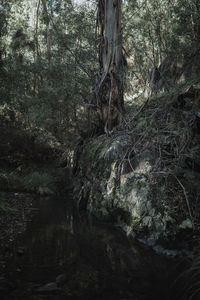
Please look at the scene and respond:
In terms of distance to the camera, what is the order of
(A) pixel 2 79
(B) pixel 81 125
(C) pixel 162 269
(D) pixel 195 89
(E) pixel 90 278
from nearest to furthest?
(E) pixel 90 278
(C) pixel 162 269
(D) pixel 195 89
(A) pixel 2 79
(B) pixel 81 125

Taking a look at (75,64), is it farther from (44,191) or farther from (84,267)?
(84,267)

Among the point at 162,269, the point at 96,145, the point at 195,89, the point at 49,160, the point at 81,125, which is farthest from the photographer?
the point at 81,125

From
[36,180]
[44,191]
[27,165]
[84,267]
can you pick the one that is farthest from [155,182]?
[27,165]

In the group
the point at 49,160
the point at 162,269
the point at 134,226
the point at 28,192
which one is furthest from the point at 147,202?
the point at 49,160

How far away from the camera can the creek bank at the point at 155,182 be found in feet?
11.7

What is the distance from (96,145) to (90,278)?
456 centimetres

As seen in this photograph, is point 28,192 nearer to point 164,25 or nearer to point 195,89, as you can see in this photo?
point 195,89

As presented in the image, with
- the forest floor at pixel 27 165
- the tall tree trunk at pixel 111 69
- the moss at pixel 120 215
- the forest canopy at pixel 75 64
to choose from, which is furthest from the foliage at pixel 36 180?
the moss at pixel 120 215

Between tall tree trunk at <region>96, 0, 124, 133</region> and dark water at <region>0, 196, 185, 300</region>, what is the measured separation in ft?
13.7

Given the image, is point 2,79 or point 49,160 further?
point 49,160

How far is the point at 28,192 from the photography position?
328 inches

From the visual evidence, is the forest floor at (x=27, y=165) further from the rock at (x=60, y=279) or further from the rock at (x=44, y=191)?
the rock at (x=60, y=279)

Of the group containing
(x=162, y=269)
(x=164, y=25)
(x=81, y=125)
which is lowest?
(x=162, y=269)

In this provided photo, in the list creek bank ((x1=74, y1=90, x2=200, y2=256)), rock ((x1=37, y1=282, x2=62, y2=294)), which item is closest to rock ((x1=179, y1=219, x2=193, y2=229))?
creek bank ((x1=74, y1=90, x2=200, y2=256))
